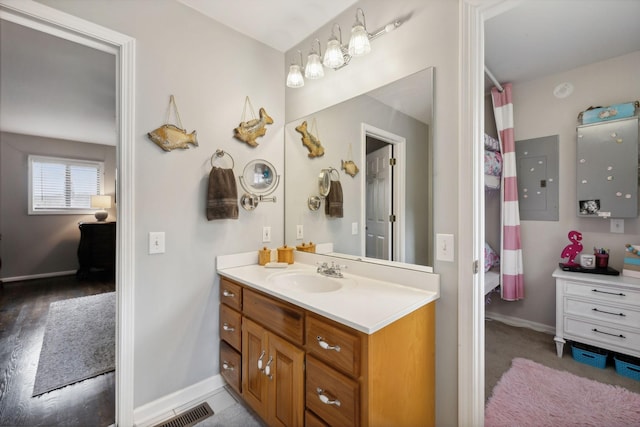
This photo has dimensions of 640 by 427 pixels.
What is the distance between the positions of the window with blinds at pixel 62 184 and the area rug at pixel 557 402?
646cm

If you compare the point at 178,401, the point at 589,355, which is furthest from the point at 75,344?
the point at 589,355

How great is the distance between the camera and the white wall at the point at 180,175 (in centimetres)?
153

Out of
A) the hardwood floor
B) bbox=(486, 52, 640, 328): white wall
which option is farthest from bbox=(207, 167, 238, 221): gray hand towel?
bbox=(486, 52, 640, 328): white wall

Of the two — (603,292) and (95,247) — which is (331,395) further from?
(95,247)

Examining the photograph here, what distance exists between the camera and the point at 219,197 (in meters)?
1.72

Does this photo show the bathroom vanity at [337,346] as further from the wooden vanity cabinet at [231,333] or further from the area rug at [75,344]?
the area rug at [75,344]

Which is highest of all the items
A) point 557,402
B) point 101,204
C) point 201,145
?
point 201,145

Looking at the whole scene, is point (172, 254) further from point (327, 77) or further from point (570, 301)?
point (570, 301)

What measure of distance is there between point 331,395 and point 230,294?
0.91 meters

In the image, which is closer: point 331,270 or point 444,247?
point 444,247

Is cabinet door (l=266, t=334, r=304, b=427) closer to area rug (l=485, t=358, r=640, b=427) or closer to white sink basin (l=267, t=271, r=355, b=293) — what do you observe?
white sink basin (l=267, t=271, r=355, b=293)

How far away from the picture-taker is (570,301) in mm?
2162

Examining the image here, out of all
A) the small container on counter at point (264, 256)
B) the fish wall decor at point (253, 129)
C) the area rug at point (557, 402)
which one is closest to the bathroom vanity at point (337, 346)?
the small container on counter at point (264, 256)

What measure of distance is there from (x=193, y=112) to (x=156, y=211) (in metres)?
0.65
